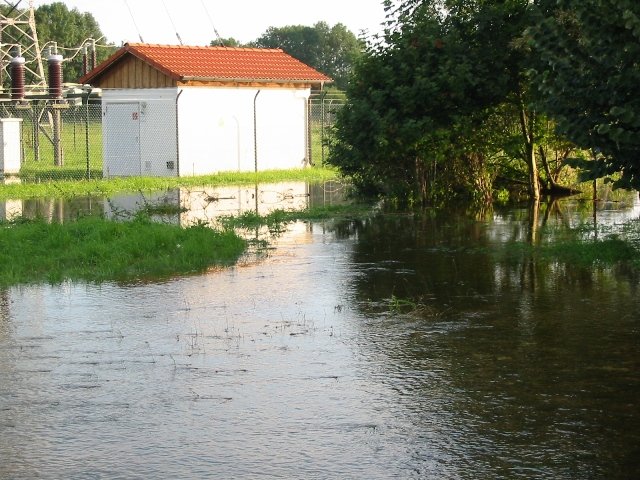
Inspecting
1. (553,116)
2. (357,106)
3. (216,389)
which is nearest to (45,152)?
(357,106)

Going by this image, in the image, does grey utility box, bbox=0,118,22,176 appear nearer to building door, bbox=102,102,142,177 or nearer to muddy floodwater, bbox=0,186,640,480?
building door, bbox=102,102,142,177

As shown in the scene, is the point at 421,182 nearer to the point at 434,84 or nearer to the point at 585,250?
the point at 434,84

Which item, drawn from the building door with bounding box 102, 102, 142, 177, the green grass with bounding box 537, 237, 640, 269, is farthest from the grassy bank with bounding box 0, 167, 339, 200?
the green grass with bounding box 537, 237, 640, 269

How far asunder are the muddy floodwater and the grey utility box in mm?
20859

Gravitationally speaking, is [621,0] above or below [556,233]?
above

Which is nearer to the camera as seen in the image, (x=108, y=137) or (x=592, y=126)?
(x=592, y=126)

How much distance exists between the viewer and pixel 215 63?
34.1 m

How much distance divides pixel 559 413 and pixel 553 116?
5.85 metres

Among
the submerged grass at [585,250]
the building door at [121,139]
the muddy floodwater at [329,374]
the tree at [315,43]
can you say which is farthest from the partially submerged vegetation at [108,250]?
the tree at [315,43]

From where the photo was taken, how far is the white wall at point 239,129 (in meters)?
32.0

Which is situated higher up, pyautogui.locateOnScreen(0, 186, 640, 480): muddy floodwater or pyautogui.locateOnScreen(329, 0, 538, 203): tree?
pyautogui.locateOnScreen(329, 0, 538, 203): tree

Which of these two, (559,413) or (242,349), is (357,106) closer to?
(242,349)

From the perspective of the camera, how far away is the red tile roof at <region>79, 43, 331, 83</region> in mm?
32094

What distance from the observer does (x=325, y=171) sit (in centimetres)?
3428
